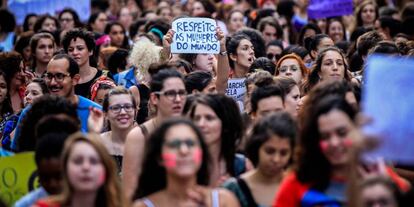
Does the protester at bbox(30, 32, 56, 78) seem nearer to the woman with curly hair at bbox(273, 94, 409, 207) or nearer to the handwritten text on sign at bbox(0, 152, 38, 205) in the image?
the handwritten text on sign at bbox(0, 152, 38, 205)

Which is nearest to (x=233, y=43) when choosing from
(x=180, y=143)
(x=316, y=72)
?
(x=316, y=72)

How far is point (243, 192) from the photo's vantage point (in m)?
8.48

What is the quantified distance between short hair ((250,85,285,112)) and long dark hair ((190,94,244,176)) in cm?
56

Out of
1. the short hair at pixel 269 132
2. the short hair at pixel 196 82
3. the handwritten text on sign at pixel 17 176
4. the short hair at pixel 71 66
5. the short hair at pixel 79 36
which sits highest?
the short hair at pixel 79 36

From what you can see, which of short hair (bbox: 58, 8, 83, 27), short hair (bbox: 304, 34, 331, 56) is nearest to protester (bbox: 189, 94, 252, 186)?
short hair (bbox: 304, 34, 331, 56)

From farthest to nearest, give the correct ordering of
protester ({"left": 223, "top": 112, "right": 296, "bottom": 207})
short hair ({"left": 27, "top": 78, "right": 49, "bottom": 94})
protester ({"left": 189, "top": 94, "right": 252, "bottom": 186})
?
short hair ({"left": 27, "top": 78, "right": 49, "bottom": 94})
protester ({"left": 189, "top": 94, "right": 252, "bottom": 186})
protester ({"left": 223, "top": 112, "right": 296, "bottom": 207})

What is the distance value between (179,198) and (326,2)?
10.9 metres

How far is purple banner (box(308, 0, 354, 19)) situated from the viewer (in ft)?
60.0

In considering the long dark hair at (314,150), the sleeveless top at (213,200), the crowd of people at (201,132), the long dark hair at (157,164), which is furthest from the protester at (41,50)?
the long dark hair at (314,150)

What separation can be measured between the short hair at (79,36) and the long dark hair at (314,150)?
270 inches

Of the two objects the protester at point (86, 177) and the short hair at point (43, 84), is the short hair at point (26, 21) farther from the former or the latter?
the protester at point (86, 177)

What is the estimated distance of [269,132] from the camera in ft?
28.0

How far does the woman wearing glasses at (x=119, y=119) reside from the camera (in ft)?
36.0

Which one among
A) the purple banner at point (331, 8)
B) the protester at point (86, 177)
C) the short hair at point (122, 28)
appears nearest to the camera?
the protester at point (86, 177)
